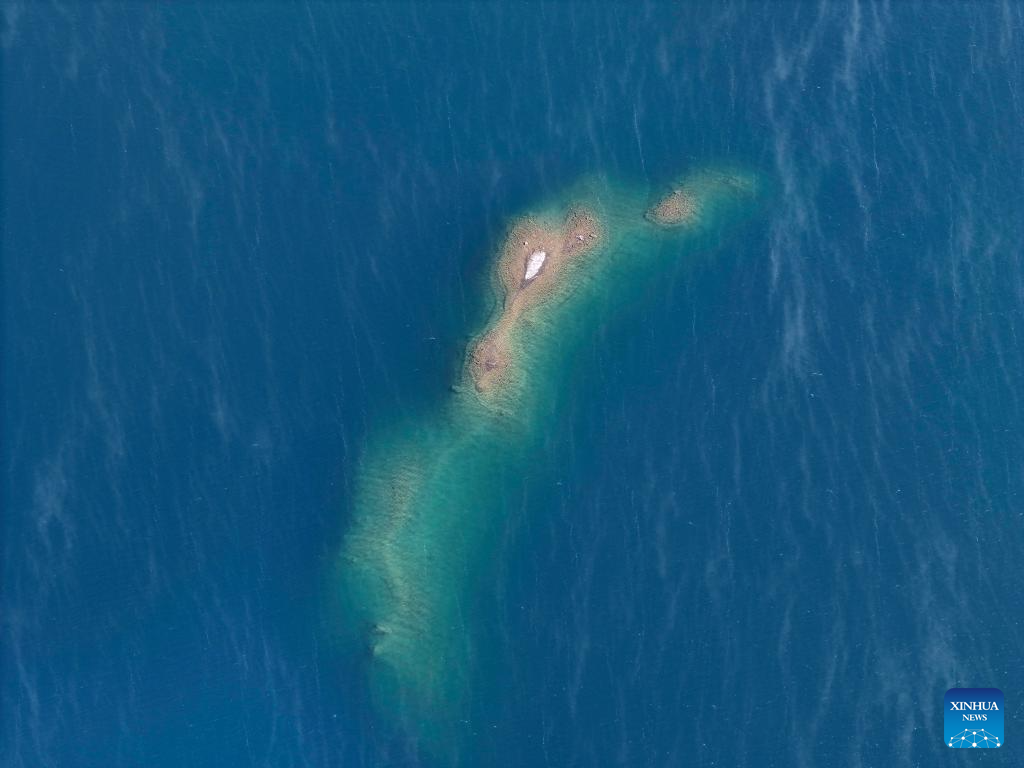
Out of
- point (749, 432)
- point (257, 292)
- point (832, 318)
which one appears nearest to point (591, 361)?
point (749, 432)

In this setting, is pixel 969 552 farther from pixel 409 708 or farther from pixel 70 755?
pixel 70 755

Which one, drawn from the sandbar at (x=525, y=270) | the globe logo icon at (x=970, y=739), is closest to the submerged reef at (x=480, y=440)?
the sandbar at (x=525, y=270)

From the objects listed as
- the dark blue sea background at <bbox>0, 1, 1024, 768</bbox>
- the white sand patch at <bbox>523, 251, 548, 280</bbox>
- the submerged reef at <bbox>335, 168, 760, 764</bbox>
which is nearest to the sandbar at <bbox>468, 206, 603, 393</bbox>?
the white sand patch at <bbox>523, 251, 548, 280</bbox>

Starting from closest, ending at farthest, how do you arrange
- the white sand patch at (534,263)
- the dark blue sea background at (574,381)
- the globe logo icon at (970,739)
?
the globe logo icon at (970,739), the dark blue sea background at (574,381), the white sand patch at (534,263)

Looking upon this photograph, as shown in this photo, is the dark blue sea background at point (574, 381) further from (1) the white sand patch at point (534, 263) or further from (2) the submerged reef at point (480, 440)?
(1) the white sand patch at point (534, 263)

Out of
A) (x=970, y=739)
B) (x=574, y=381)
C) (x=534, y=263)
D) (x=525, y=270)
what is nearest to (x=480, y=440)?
(x=574, y=381)

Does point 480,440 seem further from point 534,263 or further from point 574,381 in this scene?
point 534,263

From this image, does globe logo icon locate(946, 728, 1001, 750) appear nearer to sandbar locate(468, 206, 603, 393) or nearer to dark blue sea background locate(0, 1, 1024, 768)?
dark blue sea background locate(0, 1, 1024, 768)
